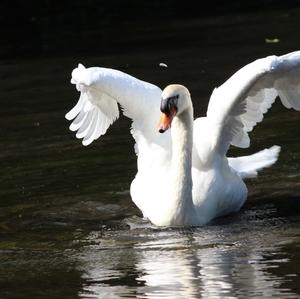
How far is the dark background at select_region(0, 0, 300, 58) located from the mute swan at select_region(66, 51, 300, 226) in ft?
31.7

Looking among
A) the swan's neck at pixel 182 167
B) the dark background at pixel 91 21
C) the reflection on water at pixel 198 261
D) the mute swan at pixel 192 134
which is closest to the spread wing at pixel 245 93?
the mute swan at pixel 192 134

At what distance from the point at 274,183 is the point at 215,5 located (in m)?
16.1

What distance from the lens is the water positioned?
7785 mm

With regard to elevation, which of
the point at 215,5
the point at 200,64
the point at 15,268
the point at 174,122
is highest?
the point at 215,5

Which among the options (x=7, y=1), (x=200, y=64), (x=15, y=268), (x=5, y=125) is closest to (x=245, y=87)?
(x=15, y=268)

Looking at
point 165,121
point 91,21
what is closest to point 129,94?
A: point 165,121

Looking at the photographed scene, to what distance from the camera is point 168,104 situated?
31.1 ft

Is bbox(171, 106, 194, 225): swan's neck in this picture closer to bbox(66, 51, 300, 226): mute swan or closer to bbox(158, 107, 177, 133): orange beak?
bbox(66, 51, 300, 226): mute swan

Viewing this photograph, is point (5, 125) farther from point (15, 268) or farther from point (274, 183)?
point (15, 268)

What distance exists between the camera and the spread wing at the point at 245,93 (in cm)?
980

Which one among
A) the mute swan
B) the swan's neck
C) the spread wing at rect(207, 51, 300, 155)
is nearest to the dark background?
the mute swan

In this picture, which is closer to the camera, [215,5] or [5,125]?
[5,125]

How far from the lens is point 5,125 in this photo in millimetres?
14141

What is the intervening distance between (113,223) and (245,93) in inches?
60.8
